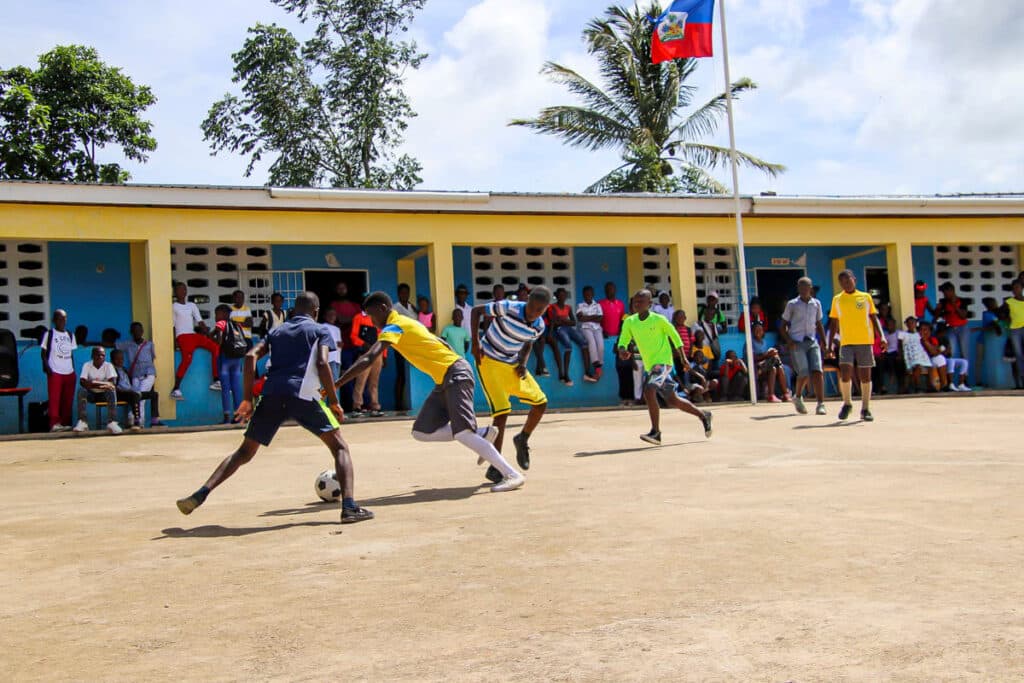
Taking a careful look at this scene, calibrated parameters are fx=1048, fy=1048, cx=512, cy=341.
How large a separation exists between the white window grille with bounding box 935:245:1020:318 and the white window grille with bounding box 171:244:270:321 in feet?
46.6

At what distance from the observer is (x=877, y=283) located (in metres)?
22.1

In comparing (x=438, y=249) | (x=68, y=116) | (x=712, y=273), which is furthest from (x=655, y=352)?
(x=68, y=116)

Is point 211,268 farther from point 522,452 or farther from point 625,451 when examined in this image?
point 522,452

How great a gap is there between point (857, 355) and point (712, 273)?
872cm

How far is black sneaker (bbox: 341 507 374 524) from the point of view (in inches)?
262

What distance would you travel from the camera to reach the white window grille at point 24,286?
53.0 ft

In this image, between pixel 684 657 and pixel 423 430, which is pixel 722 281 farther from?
pixel 684 657

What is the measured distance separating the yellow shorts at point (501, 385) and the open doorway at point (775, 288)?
43.5 feet

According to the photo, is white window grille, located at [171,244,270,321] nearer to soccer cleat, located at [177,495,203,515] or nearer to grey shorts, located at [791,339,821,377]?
grey shorts, located at [791,339,821,377]

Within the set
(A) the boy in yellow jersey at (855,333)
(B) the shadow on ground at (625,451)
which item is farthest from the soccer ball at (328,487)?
(A) the boy in yellow jersey at (855,333)

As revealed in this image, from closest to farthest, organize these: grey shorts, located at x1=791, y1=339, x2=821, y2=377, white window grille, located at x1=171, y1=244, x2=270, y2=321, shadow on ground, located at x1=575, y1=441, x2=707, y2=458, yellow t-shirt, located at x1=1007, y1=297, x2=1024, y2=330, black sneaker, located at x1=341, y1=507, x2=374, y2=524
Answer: black sneaker, located at x1=341, y1=507, x2=374, y2=524
shadow on ground, located at x1=575, y1=441, x2=707, y2=458
grey shorts, located at x1=791, y1=339, x2=821, y2=377
white window grille, located at x1=171, y1=244, x2=270, y2=321
yellow t-shirt, located at x1=1007, y1=297, x2=1024, y2=330

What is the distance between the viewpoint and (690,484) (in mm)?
7660

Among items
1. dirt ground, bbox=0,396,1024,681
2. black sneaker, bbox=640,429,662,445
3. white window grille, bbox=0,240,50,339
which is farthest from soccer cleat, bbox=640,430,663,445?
white window grille, bbox=0,240,50,339

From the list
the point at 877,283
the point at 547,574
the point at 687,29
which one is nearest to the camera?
the point at 547,574
